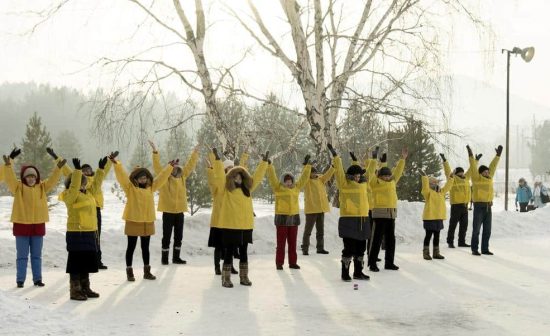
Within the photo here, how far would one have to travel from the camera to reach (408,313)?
6.87 metres

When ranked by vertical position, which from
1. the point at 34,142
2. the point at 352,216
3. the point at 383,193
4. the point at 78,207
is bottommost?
the point at 352,216

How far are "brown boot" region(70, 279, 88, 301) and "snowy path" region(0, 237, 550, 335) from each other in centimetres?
14

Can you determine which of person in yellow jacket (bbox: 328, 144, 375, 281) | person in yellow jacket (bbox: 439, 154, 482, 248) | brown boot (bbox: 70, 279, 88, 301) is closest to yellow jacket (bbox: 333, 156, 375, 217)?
person in yellow jacket (bbox: 328, 144, 375, 281)

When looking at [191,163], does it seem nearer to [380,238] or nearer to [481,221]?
[380,238]

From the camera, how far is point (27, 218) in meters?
8.48

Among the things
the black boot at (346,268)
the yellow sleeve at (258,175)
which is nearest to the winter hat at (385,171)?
the black boot at (346,268)

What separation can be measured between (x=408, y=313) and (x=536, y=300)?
2.00 m

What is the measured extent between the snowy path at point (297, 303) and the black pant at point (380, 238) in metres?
0.36

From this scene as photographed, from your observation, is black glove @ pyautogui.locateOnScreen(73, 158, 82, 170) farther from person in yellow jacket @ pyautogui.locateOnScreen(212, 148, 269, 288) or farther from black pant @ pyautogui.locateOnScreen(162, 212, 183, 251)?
black pant @ pyautogui.locateOnScreen(162, 212, 183, 251)

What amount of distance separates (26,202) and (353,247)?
4.80 meters

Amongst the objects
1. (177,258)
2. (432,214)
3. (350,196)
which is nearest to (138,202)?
(177,258)

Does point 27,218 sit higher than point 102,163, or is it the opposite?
point 102,163

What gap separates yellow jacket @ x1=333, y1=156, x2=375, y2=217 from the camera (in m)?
9.11

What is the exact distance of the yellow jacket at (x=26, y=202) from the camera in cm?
847
